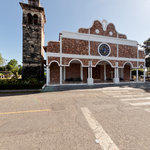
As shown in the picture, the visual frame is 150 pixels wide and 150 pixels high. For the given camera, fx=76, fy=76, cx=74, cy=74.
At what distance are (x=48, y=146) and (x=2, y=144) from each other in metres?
1.28

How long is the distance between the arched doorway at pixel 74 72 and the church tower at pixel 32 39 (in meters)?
5.55

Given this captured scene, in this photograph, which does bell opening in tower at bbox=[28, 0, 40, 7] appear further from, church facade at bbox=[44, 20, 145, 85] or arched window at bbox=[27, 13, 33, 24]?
church facade at bbox=[44, 20, 145, 85]

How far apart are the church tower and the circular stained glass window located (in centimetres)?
1180

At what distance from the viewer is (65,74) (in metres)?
15.1

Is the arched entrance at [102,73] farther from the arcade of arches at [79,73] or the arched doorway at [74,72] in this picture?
the arched doorway at [74,72]

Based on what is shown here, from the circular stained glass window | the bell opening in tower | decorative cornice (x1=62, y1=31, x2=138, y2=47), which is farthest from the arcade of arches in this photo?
the bell opening in tower

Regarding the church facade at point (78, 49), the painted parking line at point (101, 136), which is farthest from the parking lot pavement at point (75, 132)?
the church facade at point (78, 49)

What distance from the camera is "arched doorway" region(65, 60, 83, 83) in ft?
49.8

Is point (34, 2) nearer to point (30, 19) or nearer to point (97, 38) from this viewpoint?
point (30, 19)

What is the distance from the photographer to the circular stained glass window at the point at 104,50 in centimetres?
1444

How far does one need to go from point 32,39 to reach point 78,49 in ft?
30.6

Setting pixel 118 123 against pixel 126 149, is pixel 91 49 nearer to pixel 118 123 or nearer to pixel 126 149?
pixel 118 123

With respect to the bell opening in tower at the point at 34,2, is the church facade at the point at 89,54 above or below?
below

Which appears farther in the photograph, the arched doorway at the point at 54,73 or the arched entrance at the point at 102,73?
the arched entrance at the point at 102,73
